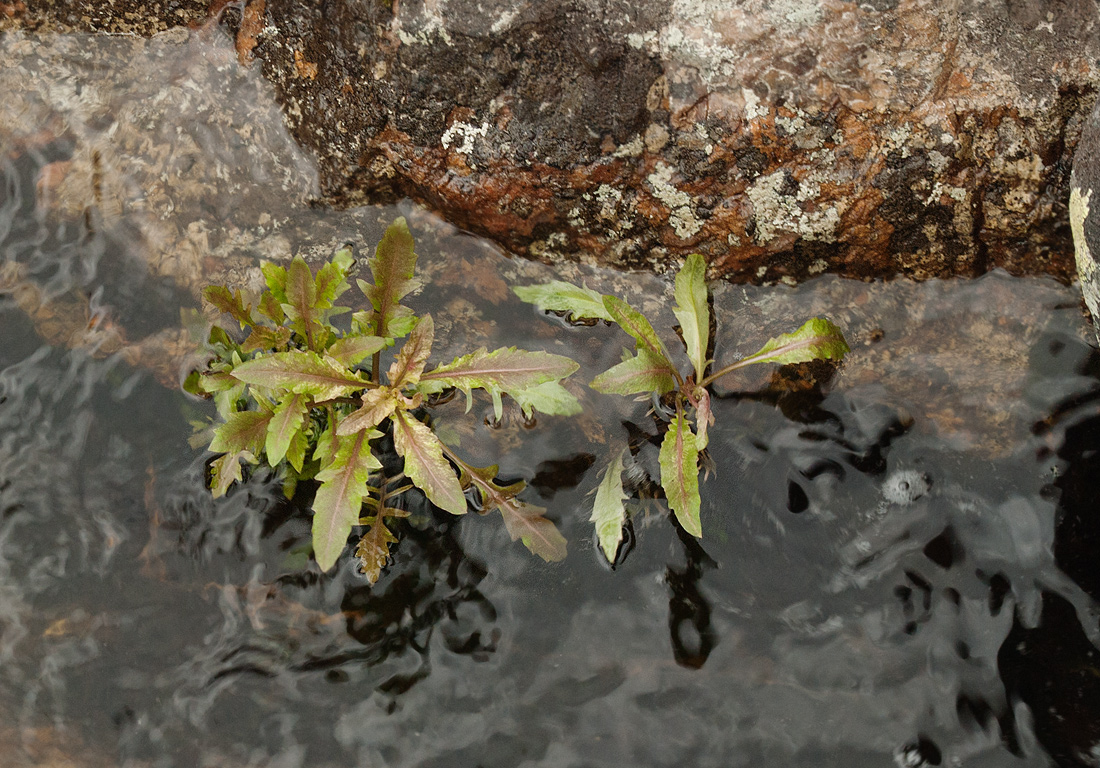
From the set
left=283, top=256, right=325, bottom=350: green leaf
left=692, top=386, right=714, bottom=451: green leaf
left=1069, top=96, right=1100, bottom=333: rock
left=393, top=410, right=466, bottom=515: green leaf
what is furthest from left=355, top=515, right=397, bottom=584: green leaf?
left=1069, top=96, right=1100, bottom=333: rock

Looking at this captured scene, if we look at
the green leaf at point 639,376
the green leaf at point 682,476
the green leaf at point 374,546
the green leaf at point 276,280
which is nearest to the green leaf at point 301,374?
the green leaf at point 276,280

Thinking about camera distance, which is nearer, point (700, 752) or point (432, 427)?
point (700, 752)

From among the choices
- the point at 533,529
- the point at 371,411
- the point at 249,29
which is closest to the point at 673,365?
the point at 533,529

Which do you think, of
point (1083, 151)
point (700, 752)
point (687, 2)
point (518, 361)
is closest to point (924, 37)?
point (1083, 151)

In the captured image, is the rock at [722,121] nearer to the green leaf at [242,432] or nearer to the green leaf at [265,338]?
the green leaf at [265,338]

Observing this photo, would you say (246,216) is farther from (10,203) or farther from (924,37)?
(924,37)

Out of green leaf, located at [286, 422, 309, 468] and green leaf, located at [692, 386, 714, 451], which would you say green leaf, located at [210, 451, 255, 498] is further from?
green leaf, located at [692, 386, 714, 451]

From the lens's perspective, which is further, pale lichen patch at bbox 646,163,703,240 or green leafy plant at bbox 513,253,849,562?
pale lichen patch at bbox 646,163,703,240
